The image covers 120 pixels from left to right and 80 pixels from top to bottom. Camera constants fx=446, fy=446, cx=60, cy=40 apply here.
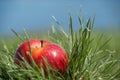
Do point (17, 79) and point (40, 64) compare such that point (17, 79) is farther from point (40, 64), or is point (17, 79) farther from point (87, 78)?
point (87, 78)

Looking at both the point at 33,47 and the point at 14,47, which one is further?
the point at 14,47

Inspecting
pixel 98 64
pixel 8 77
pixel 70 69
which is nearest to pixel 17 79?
pixel 8 77

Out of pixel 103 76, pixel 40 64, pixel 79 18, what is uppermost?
pixel 79 18

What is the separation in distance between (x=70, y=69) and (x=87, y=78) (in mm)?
68

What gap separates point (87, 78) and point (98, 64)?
90mm

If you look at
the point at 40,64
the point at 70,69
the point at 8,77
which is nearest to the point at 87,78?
the point at 70,69

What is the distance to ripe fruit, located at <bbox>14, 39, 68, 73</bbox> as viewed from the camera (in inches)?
58.1

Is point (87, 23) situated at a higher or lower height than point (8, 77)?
higher

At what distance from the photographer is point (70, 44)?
1674 millimetres

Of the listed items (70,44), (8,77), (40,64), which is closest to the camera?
(40,64)

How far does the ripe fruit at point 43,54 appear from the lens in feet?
4.84

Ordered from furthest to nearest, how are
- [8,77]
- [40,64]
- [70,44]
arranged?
[70,44] → [8,77] → [40,64]

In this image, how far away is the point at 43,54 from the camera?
1479 millimetres

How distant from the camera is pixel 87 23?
1.53m
